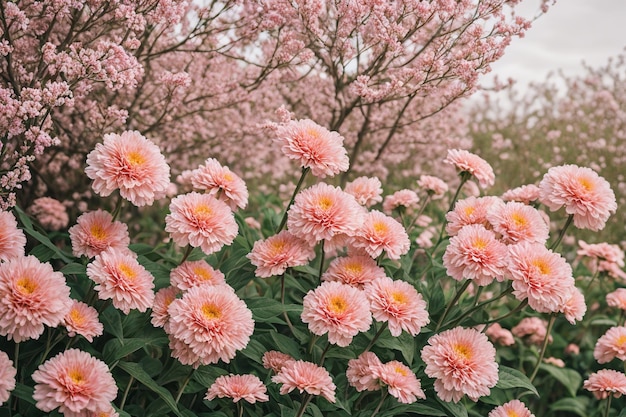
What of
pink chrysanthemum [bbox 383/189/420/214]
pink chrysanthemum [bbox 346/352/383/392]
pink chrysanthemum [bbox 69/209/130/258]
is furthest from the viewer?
A: pink chrysanthemum [bbox 383/189/420/214]

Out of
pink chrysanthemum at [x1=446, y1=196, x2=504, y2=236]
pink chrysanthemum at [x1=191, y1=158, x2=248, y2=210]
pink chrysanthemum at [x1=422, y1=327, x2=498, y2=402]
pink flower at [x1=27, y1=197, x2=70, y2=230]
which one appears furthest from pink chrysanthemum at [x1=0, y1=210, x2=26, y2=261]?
pink flower at [x1=27, y1=197, x2=70, y2=230]

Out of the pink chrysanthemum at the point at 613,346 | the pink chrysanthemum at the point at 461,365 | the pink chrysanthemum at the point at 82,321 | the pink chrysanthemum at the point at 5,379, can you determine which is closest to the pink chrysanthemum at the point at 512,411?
the pink chrysanthemum at the point at 461,365

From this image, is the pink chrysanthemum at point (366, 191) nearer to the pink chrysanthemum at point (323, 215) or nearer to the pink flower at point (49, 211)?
the pink chrysanthemum at point (323, 215)

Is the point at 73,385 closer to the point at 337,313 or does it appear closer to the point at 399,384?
the point at 337,313

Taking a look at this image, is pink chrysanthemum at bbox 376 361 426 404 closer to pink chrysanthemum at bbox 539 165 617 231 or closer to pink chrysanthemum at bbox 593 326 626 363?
pink chrysanthemum at bbox 539 165 617 231

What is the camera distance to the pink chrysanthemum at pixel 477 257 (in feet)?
5.82

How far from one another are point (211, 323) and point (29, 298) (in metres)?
0.43

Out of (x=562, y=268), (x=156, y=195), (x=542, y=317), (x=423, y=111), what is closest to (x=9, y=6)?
(x=156, y=195)

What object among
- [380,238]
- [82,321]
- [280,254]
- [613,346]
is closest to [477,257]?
[380,238]

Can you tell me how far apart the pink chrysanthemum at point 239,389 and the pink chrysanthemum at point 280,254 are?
1.06ft

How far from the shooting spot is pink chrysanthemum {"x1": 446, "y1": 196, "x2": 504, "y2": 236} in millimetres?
2070

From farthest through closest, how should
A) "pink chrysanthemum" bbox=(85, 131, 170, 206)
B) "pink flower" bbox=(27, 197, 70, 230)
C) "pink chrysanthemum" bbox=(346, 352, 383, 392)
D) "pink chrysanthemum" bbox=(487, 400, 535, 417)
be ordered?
"pink flower" bbox=(27, 197, 70, 230)
"pink chrysanthemum" bbox=(487, 400, 535, 417)
"pink chrysanthemum" bbox=(346, 352, 383, 392)
"pink chrysanthemum" bbox=(85, 131, 170, 206)

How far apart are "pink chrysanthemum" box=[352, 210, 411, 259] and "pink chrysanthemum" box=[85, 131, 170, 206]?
23.6 inches

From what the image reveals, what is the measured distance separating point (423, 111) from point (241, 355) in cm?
218
